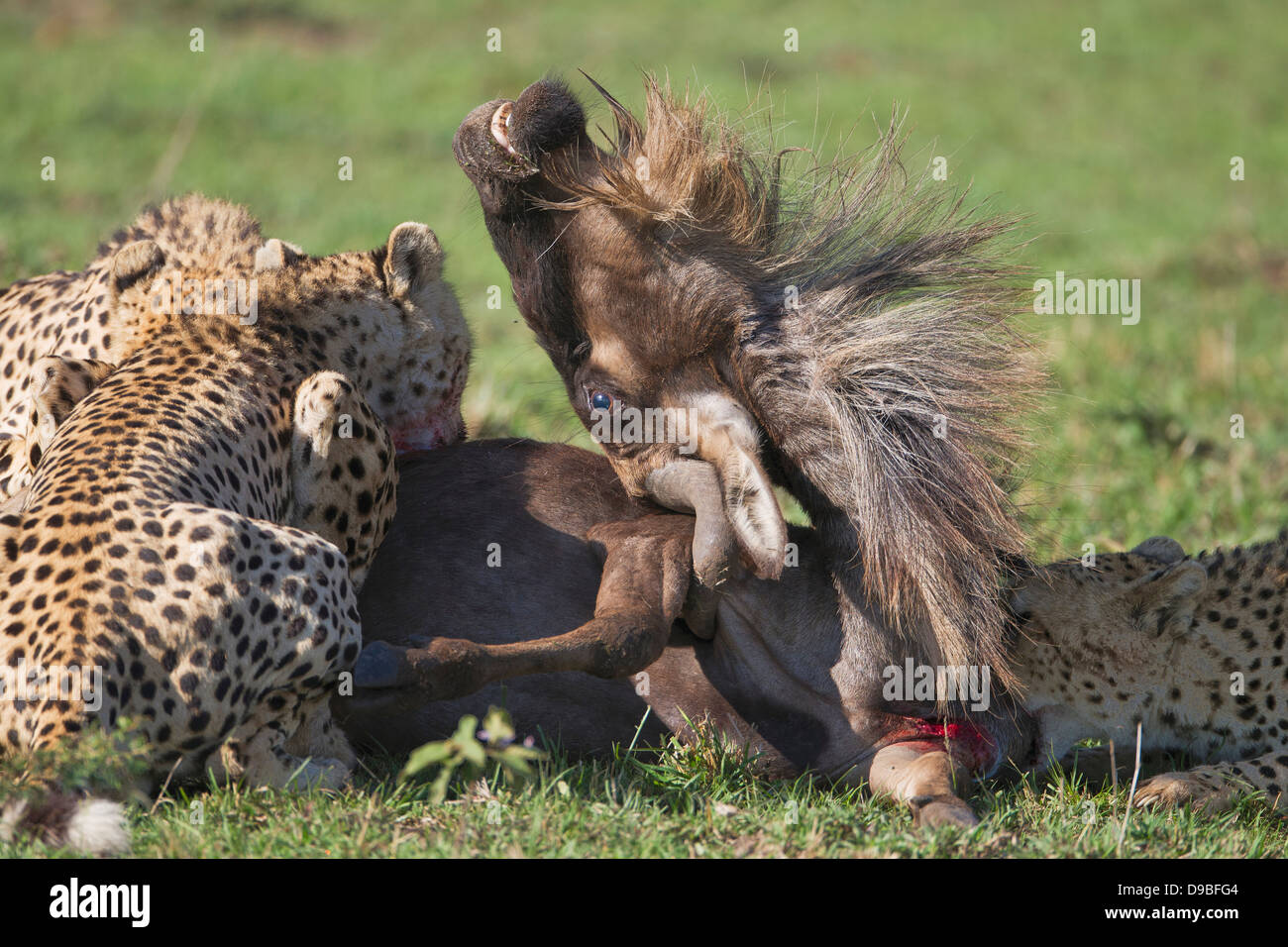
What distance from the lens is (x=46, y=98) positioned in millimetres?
12570

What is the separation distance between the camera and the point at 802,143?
821 centimetres

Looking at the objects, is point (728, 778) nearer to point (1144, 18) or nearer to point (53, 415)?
point (53, 415)

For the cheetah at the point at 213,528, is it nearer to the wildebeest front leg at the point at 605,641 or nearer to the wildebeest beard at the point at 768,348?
the wildebeest front leg at the point at 605,641

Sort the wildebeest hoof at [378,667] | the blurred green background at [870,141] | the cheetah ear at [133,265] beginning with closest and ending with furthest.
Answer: the wildebeest hoof at [378,667] → the cheetah ear at [133,265] → the blurred green background at [870,141]

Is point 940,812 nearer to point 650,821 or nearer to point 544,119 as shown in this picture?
point 650,821

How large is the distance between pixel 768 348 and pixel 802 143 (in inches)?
179

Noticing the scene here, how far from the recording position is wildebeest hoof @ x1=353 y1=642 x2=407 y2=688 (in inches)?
131

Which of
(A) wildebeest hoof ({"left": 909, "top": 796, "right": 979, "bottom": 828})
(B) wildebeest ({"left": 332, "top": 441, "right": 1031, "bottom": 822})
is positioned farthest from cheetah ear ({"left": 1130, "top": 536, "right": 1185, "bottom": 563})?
(A) wildebeest hoof ({"left": 909, "top": 796, "right": 979, "bottom": 828})

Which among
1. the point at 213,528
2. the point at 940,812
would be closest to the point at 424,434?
the point at 213,528

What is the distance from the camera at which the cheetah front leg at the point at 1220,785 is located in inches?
153

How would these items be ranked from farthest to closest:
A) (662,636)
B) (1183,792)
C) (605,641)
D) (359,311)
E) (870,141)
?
(870,141), (359,311), (1183,792), (662,636), (605,641)

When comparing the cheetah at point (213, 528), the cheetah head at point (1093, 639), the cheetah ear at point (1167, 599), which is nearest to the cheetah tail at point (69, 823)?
the cheetah at point (213, 528)

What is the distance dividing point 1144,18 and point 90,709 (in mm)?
21985

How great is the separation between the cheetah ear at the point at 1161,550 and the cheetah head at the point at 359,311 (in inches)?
95.2
